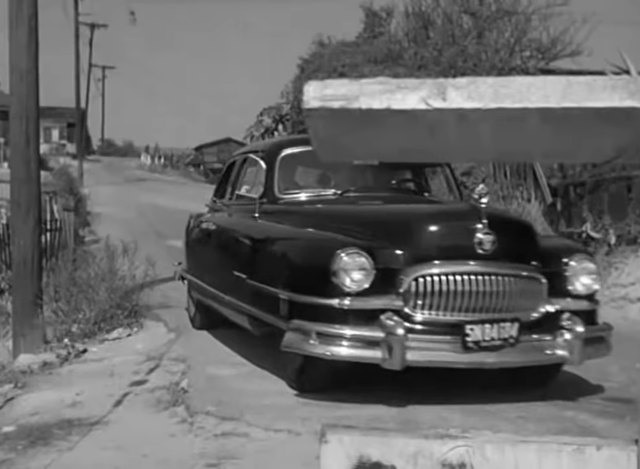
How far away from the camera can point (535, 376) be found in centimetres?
673

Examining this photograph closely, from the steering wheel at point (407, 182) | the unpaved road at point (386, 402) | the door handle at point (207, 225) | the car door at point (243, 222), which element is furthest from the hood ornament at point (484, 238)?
the door handle at point (207, 225)

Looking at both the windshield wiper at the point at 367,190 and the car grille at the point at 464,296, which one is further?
the windshield wiper at the point at 367,190

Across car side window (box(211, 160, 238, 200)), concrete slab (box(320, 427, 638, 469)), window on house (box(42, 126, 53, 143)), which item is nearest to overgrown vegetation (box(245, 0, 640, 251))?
car side window (box(211, 160, 238, 200))

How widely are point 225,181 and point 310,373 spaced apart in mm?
2962

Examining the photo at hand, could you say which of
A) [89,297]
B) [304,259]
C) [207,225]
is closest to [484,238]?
[304,259]

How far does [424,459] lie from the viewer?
264cm

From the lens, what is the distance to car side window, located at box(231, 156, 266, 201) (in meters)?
7.68

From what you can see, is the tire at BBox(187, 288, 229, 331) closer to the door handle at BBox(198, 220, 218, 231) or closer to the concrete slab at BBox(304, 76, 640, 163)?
the door handle at BBox(198, 220, 218, 231)

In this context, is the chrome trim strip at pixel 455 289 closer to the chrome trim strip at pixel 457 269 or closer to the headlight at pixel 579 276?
the chrome trim strip at pixel 457 269

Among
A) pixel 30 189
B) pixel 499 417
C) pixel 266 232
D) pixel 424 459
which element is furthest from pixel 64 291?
pixel 424 459

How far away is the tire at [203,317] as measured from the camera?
28.8 ft

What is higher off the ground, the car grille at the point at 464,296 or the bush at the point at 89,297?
the car grille at the point at 464,296

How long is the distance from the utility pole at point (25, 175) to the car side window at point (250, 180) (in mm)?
1614

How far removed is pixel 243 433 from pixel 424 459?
10.7 feet
